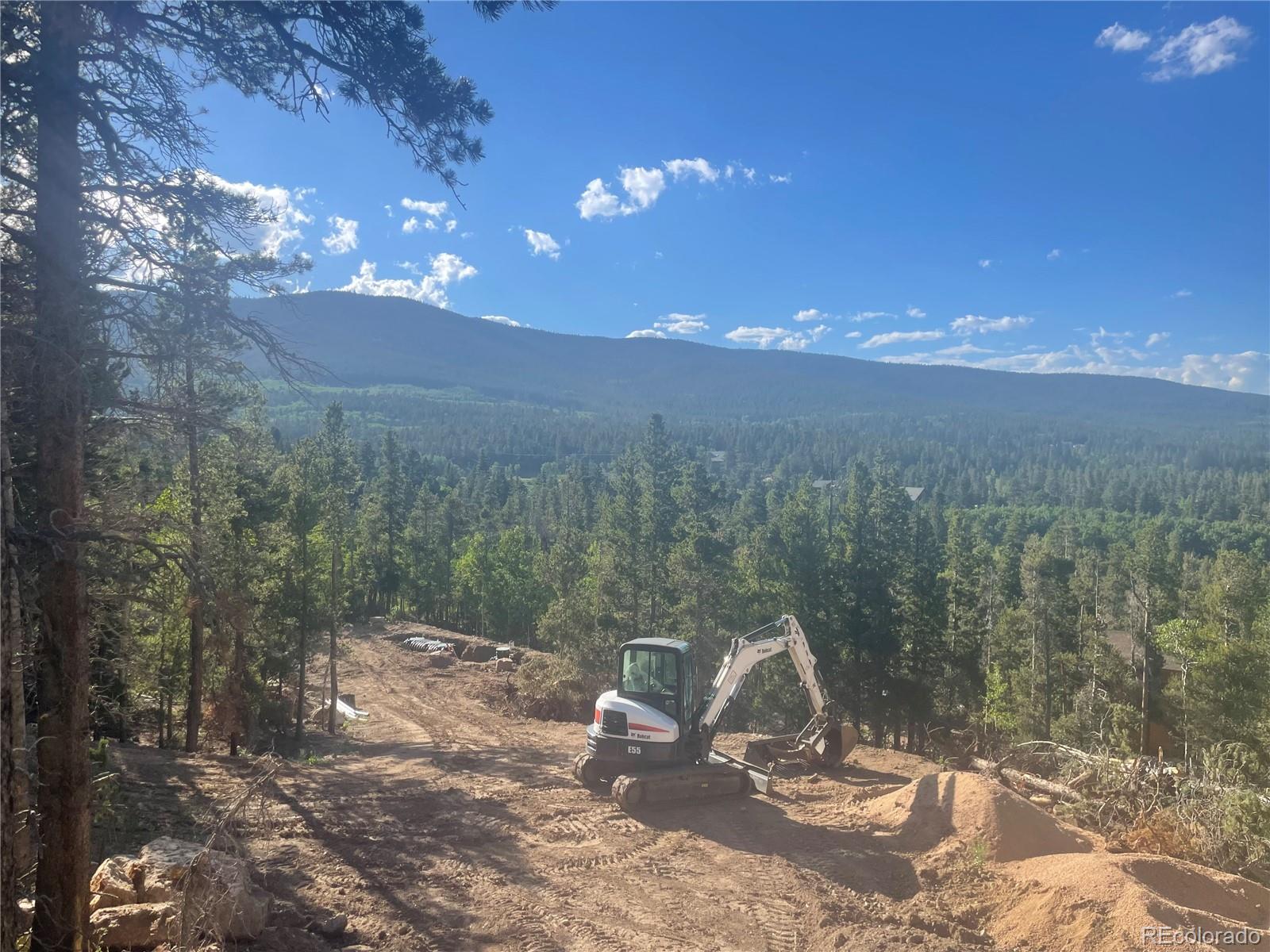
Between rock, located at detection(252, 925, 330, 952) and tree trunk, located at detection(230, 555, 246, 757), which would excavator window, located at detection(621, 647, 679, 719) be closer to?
rock, located at detection(252, 925, 330, 952)

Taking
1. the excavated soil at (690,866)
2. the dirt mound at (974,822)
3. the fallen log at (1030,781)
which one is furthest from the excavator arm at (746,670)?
the dirt mound at (974,822)

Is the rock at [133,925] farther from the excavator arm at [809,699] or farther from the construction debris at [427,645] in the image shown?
the construction debris at [427,645]

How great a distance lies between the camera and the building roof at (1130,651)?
Answer: 32688 millimetres

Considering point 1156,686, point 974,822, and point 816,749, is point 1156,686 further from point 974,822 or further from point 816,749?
point 974,822

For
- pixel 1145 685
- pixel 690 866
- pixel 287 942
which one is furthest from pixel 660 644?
pixel 1145 685

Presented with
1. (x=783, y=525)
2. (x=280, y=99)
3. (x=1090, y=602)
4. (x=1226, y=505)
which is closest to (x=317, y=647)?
(x=783, y=525)

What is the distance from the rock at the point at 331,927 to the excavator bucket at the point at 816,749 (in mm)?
8586

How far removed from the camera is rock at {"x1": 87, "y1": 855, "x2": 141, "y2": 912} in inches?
287

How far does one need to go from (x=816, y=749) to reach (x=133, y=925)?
11.3 m

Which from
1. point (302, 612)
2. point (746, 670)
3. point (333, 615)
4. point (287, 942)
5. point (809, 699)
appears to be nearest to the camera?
point (287, 942)

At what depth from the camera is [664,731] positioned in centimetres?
1293

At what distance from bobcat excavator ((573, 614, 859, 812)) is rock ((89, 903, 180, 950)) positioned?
6.80 meters

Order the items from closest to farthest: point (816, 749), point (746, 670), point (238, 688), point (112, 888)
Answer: point (112, 888), point (746, 670), point (816, 749), point (238, 688)

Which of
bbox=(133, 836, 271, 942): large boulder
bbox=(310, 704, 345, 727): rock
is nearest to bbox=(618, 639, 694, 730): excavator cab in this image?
bbox=(133, 836, 271, 942): large boulder
